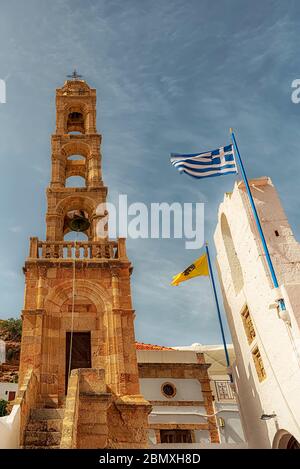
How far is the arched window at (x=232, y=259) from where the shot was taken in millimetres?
16484

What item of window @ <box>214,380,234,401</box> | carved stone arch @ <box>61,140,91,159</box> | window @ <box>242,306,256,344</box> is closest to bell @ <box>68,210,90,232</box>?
carved stone arch @ <box>61,140,91,159</box>

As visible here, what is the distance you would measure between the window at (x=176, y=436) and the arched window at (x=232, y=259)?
9645mm

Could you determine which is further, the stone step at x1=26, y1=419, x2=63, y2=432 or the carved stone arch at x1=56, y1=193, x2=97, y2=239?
the carved stone arch at x1=56, y1=193, x2=97, y2=239

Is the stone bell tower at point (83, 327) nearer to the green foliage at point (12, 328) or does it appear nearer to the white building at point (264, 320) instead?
the white building at point (264, 320)

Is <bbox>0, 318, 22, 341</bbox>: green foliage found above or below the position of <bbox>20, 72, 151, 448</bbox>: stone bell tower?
above

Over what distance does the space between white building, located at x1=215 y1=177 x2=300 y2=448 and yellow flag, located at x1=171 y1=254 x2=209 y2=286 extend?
2.17m

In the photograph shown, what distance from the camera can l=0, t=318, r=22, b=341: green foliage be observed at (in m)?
47.1

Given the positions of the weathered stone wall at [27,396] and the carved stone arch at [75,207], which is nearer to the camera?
the weathered stone wall at [27,396]

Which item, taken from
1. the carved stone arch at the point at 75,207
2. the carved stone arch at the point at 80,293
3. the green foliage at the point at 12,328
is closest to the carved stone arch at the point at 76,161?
the carved stone arch at the point at 75,207

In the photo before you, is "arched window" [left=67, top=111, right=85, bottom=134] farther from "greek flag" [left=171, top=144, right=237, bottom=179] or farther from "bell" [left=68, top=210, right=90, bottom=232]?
"greek flag" [left=171, top=144, right=237, bottom=179]

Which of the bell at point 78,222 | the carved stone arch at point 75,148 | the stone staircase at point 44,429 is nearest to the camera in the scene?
the stone staircase at point 44,429

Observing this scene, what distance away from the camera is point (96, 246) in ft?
59.2
